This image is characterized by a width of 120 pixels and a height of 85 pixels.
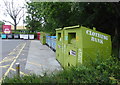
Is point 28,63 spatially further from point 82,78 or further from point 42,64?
point 82,78

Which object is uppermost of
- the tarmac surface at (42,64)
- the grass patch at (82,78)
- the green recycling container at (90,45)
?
the green recycling container at (90,45)

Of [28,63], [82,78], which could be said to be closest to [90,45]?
[82,78]

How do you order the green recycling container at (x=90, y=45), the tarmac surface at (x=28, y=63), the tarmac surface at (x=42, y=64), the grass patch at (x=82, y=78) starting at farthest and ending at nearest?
the tarmac surface at (x=42, y=64) → the tarmac surface at (x=28, y=63) → the green recycling container at (x=90, y=45) → the grass patch at (x=82, y=78)

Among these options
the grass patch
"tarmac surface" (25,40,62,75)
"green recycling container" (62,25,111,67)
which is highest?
"green recycling container" (62,25,111,67)

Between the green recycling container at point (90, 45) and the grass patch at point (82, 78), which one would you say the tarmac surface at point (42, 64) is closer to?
the grass patch at point (82, 78)

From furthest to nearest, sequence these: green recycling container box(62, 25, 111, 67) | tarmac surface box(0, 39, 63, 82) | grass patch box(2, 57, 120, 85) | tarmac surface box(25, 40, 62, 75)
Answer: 1. tarmac surface box(25, 40, 62, 75)
2. tarmac surface box(0, 39, 63, 82)
3. green recycling container box(62, 25, 111, 67)
4. grass patch box(2, 57, 120, 85)

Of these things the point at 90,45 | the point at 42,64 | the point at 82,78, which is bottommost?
the point at 42,64

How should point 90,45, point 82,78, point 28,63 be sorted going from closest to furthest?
point 82,78 → point 90,45 → point 28,63

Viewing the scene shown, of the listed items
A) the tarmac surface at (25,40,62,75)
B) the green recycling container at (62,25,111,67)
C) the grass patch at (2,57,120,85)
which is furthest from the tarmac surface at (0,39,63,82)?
the green recycling container at (62,25,111,67)

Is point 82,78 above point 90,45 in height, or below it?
below

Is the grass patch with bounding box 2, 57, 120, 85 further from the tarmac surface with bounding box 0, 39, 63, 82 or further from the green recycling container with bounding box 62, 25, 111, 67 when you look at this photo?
the green recycling container with bounding box 62, 25, 111, 67

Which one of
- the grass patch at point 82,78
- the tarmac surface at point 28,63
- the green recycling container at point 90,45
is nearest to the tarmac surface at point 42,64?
the tarmac surface at point 28,63

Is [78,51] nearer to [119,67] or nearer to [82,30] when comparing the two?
[82,30]

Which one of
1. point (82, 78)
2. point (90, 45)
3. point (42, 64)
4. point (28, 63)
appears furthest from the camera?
point (28, 63)
